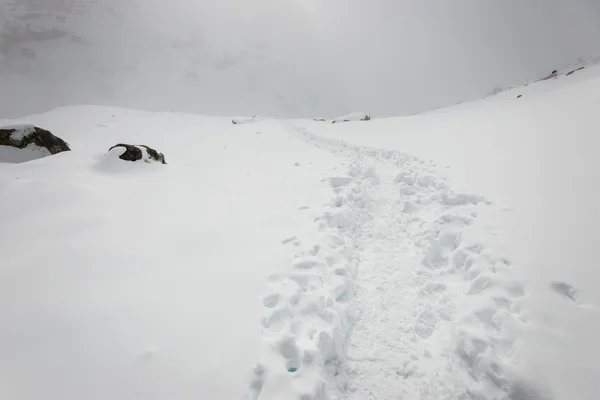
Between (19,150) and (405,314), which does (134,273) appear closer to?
(405,314)

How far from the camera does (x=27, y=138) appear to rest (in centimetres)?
1219

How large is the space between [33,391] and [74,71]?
155 meters

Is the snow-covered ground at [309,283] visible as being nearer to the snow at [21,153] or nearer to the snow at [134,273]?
the snow at [134,273]

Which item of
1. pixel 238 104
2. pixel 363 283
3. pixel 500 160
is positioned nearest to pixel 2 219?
pixel 363 283

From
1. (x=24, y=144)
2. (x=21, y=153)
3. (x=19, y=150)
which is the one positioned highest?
(x=24, y=144)

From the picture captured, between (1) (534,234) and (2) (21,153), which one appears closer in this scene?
(1) (534,234)

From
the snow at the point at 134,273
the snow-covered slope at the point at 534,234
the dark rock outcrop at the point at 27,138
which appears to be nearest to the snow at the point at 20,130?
the dark rock outcrop at the point at 27,138

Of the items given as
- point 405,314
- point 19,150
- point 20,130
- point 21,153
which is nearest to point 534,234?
point 405,314

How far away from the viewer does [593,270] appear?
173 inches

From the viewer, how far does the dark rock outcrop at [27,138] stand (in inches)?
463

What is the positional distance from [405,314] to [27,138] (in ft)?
55.1

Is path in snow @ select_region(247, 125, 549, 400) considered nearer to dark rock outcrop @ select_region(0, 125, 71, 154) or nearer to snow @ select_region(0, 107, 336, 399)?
snow @ select_region(0, 107, 336, 399)

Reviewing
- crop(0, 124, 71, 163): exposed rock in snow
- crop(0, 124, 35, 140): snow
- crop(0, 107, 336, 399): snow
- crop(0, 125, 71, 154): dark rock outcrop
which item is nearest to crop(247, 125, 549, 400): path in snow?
crop(0, 107, 336, 399): snow

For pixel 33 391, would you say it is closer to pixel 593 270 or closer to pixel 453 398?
pixel 453 398
